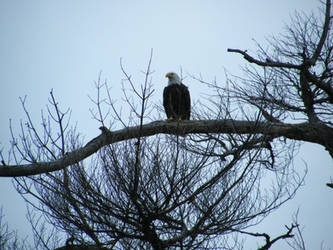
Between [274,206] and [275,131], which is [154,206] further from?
[275,131]

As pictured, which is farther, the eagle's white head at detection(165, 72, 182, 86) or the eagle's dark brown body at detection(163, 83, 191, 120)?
the eagle's white head at detection(165, 72, 182, 86)

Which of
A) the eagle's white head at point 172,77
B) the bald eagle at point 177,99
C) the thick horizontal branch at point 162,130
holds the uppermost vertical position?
the eagle's white head at point 172,77

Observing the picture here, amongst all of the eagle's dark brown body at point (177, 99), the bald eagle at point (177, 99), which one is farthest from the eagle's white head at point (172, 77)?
the eagle's dark brown body at point (177, 99)

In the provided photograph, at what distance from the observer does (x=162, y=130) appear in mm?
3580

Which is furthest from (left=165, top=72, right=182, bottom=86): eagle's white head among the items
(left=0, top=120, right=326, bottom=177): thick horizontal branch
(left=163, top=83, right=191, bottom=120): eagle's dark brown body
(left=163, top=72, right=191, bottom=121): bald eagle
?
(left=0, top=120, right=326, bottom=177): thick horizontal branch

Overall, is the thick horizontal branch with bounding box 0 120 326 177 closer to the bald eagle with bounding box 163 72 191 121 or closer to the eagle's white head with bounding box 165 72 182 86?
the bald eagle with bounding box 163 72 191 121

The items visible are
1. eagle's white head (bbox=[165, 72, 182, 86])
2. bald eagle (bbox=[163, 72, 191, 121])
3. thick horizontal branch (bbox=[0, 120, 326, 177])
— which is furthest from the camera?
eagle's white head (bbox=[165, 72, 182, 86])

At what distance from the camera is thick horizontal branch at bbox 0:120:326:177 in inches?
112

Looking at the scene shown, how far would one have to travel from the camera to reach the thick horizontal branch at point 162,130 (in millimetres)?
2834

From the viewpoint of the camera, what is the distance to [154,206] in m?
2.53

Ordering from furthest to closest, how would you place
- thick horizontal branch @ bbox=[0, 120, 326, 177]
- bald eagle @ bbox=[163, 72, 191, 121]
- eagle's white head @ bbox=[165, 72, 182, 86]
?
eagle's white head @ bbox=[165, 72, 182, 86] → bald eagle @ bbox=[163, 72, 191, 121] → thick horizontal branch @ bbox=[0, 120, 326, 177]

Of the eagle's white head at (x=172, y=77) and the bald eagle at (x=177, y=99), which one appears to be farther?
the eagle's white head at (x=172, y=77)

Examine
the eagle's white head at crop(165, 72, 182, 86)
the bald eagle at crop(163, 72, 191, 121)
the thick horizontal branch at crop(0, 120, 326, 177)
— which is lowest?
the thick horizontal branch at crop(0, 120, 326, 177)

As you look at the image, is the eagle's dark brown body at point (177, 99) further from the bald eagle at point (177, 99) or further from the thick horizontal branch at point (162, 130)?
the thick horizontal branch at point (162, 130)
